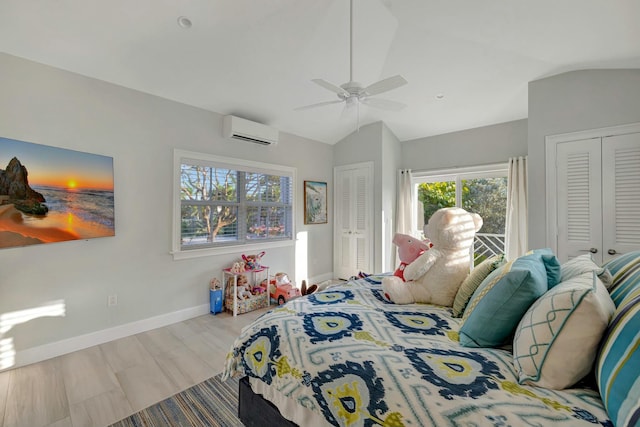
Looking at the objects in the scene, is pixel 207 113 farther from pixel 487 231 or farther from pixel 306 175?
pixel 487 231

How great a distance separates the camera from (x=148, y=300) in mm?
2969

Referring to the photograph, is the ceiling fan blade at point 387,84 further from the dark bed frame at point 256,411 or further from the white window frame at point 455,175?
the white window frame at point 455,175

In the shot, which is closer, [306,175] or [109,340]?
[109,340]

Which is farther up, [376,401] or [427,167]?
[427,167]

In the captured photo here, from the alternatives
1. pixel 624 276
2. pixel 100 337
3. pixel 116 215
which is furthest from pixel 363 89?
pixel 100 337

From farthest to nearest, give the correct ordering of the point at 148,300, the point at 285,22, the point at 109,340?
the point at 148,300, the point at 109,340, the point at 285,22

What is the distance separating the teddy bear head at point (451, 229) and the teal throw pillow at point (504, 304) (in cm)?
55

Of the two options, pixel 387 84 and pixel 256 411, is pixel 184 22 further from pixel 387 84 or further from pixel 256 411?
pixel 256 411

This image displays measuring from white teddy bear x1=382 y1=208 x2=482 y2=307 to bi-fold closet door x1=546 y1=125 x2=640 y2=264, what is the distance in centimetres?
185

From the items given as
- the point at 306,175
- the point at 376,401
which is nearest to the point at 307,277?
the point at 306,175

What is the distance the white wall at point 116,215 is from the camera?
2273 millimetres

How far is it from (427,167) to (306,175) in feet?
6.62

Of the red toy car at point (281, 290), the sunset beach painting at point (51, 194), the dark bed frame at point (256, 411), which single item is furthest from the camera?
the red toy car at point (281, 290)

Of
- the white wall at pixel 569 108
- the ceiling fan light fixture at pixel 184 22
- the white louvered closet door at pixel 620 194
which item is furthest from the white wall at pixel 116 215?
the white louvered closet door at pixel 620 194
